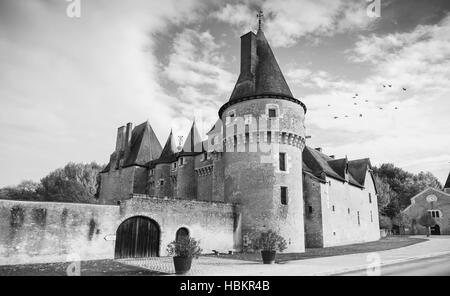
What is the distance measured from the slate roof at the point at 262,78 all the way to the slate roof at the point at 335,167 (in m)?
10.0

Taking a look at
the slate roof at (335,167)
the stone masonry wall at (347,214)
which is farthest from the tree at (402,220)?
the slate roof at (335,167)

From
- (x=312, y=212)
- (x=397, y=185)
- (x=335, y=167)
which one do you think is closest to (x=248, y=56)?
(x=312, y=212)

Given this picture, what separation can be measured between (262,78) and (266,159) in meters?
6.54

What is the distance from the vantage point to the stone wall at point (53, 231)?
15297 millimetres

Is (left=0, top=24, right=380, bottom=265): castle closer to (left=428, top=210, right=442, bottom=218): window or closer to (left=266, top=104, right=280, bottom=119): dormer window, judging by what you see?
(left=266, top=104, right=280, bottom=119): dormer window

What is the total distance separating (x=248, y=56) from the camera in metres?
27.0

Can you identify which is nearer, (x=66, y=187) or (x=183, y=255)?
(x=183, y=255)

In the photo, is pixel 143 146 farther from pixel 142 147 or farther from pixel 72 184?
pixel 72 184

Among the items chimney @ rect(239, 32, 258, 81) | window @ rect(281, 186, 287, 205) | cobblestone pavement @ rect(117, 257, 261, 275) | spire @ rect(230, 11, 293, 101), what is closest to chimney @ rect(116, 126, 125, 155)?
spire @ rect(230, 11, 293, 101)

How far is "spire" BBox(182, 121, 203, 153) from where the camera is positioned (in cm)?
3569

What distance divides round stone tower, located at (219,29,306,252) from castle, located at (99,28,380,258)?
73mm
